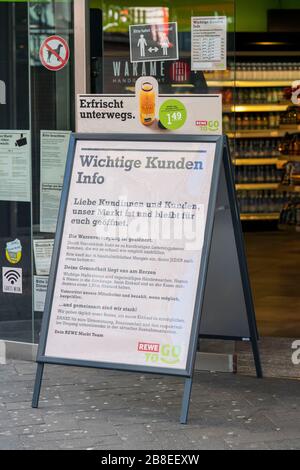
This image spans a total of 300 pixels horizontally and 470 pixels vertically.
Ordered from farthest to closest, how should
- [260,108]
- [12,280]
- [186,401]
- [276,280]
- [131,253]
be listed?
[260,108]
[276,280]
[12,280]
[131,253]
[186,401]

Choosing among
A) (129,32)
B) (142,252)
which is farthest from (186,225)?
(129,32)

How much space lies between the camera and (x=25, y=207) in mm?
6488

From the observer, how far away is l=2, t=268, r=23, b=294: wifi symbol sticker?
21.6 feet

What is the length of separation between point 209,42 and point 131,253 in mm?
1584

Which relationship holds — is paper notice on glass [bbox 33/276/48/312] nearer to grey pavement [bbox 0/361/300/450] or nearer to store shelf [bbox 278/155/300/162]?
grey pavement [bbox 0/361/300/450]

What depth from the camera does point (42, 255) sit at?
6.49 meters

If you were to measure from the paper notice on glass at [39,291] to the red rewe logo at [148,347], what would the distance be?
1476 mm

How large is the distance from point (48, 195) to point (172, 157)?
4.64 feet

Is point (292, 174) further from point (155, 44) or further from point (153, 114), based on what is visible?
point (153, 114)

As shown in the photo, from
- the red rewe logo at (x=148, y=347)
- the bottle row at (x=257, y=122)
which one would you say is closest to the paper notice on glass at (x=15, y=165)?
the red rewe logo at (x=148, y=347)

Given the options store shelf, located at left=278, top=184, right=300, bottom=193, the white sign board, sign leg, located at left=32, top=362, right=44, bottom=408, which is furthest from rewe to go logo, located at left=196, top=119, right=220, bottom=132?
store shelf, located at left=278, top=184, right=300, bottom=193

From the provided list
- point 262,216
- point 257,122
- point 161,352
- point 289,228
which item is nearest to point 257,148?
point 257,122

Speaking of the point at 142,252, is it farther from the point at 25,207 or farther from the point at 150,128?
the point at 25,207

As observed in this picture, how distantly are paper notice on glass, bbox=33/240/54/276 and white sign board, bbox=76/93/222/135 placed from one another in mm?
1035
